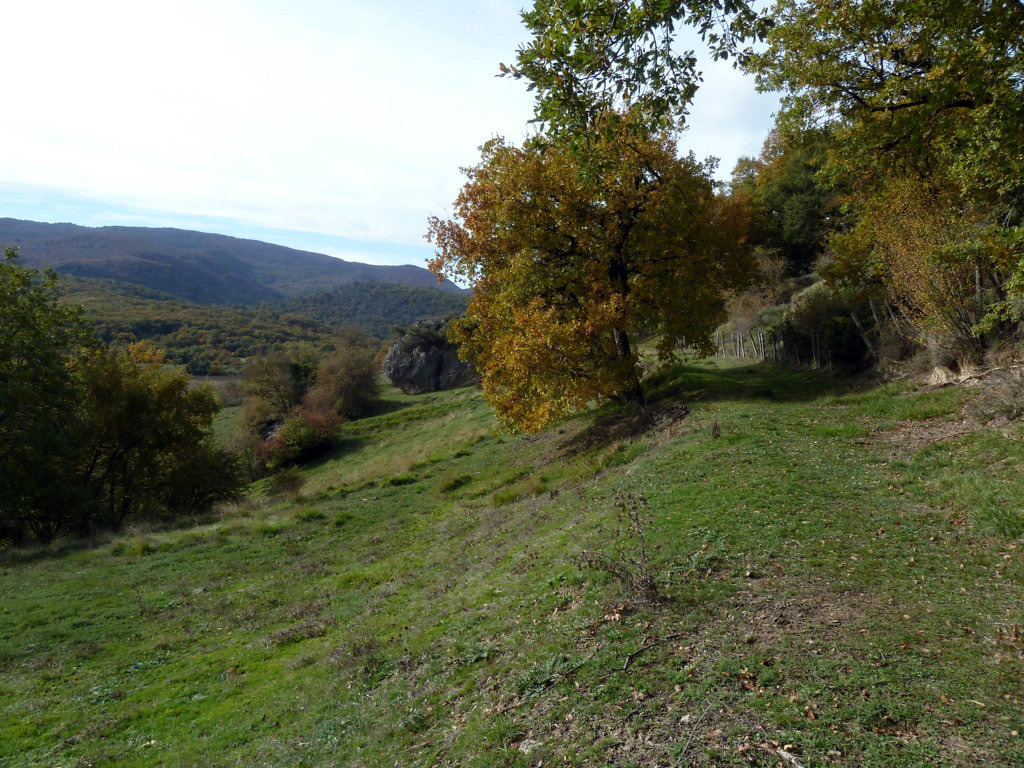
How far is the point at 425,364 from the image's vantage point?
71.8m

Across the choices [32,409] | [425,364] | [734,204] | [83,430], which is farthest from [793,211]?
[425,364]

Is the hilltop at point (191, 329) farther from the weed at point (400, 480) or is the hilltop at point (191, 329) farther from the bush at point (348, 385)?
the weed at point (400, 480)

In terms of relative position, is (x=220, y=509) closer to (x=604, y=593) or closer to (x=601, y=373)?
(x=601, y=373)

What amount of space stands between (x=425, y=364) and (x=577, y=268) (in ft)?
168

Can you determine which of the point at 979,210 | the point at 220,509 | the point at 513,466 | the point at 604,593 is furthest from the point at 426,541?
the point at 979,210

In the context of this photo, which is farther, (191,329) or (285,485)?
(191,329)

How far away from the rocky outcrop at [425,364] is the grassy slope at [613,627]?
5267 cm

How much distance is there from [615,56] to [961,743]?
26.9 ft

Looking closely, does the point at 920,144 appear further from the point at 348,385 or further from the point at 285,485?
the point at 348,385

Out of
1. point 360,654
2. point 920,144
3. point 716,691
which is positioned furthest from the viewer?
point 920,144

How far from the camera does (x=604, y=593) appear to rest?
7777mm

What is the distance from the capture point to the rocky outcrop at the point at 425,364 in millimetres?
71062

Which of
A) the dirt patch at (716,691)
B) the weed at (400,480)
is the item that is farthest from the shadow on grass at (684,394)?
the dirt patch at (716,691)

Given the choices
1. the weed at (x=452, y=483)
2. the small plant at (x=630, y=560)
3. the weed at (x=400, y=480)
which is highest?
the small plant at (x=630, y=560)
